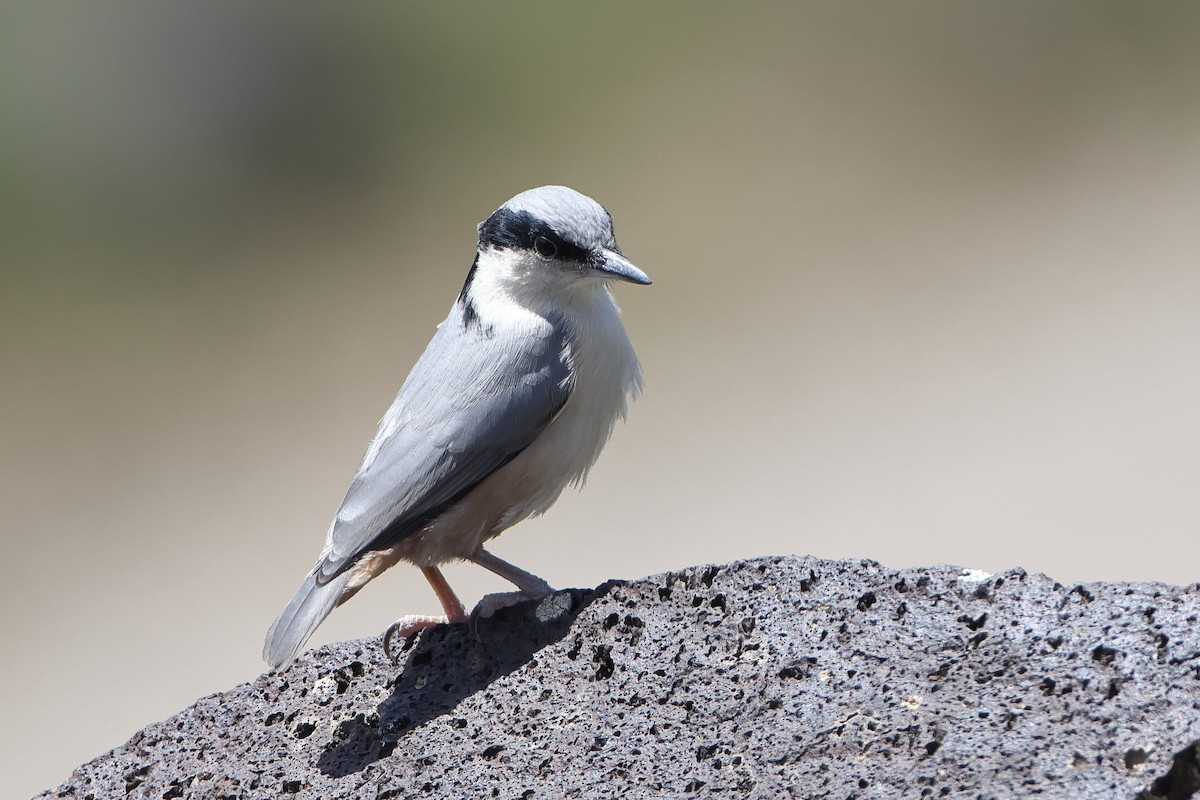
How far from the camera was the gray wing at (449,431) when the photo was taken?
170 inches

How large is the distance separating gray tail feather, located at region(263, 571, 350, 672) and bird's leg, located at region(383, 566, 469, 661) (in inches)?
8.2

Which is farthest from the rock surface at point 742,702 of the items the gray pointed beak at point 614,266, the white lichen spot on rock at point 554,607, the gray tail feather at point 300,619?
the gray pointed beak at point 614,266

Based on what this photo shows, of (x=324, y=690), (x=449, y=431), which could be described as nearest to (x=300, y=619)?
(x=324, y=690)

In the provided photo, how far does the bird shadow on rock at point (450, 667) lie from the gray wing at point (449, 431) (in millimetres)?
375

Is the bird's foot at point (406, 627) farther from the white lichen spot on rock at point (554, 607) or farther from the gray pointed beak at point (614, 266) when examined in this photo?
the gray pointed beak at point (614, 266)

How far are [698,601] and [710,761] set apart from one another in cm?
57

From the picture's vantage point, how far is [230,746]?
13.3ft

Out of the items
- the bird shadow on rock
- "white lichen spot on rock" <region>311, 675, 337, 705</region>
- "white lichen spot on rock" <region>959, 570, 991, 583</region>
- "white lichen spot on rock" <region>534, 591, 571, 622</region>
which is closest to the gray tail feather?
"white lichen spot on rock" <region>311, 675, 337, 705</region>

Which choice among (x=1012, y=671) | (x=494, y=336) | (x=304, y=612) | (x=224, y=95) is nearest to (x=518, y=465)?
(x=494, y=336)

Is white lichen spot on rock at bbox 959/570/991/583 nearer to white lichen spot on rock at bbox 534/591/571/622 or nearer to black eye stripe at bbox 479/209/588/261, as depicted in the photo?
white lichen spot on rock at bbox 534/591/571/622

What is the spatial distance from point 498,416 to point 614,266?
0.62 m

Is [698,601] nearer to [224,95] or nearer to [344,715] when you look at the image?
[344,715]

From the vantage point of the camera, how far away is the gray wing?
4.31 m

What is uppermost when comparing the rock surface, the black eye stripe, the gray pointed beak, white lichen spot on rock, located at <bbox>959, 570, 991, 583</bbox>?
the black eye stripe
